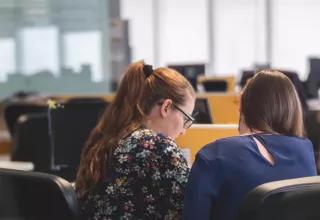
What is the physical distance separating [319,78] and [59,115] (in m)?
4.46

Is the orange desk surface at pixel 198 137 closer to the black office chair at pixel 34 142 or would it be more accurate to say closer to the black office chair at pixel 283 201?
the black office chair at pixel 34 142

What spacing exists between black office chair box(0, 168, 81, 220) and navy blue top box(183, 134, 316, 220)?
31 cm

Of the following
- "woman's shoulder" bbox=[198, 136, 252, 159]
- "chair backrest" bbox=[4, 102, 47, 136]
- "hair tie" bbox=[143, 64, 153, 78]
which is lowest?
"chair backrest" bbox=[4, 102, 47, 136]

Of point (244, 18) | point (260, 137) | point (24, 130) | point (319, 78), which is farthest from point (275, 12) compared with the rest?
point (260, 137)

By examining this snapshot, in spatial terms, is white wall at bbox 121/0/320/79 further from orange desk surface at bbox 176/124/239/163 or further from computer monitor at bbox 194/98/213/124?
orange desk surface at bbox 176/124/239/163

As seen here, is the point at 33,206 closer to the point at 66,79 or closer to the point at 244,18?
the point at 66,79

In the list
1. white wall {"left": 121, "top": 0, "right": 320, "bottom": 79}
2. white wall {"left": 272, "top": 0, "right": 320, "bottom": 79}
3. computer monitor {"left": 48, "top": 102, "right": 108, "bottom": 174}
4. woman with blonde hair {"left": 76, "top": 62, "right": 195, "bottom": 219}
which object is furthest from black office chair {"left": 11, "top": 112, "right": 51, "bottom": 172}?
white wall {"left": 272, "top": 0, "right": 320, "bottom": 79}

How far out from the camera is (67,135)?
3.37m

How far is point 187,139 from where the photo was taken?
2.73m

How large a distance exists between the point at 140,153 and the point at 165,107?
199 mm

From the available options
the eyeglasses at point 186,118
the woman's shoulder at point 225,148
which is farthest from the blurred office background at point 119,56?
the woman's shoulder at point 225,148

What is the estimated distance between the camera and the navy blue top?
1672 millimetres

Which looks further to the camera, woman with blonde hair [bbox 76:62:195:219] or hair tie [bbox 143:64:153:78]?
hair tie [bbox 143:64:153:78]

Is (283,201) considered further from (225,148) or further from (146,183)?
(146,183)
